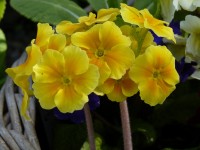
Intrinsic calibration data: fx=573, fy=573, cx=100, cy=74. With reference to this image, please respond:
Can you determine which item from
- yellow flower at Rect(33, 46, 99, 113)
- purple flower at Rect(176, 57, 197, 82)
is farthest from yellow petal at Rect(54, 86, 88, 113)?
purple flower at Rect(176, 57, 197, 82)

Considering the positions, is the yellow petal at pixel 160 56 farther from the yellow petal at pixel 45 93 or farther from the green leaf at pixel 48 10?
the green leaf at pixel 48 10

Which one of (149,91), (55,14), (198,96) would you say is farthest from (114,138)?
Result: (149,91)

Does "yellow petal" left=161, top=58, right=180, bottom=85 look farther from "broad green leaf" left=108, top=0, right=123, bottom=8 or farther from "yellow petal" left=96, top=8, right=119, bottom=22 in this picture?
"broad green leaf" left=108, top=0, right=123, bottom=8

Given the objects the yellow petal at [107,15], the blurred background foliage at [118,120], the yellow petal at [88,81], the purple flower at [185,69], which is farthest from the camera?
the blurred background foliage at [118,120]

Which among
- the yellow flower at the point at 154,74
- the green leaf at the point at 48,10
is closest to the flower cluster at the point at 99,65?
the yellow flower at the point at 154,74

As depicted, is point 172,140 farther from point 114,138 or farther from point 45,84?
point 45,84

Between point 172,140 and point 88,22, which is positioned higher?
point 88,22
